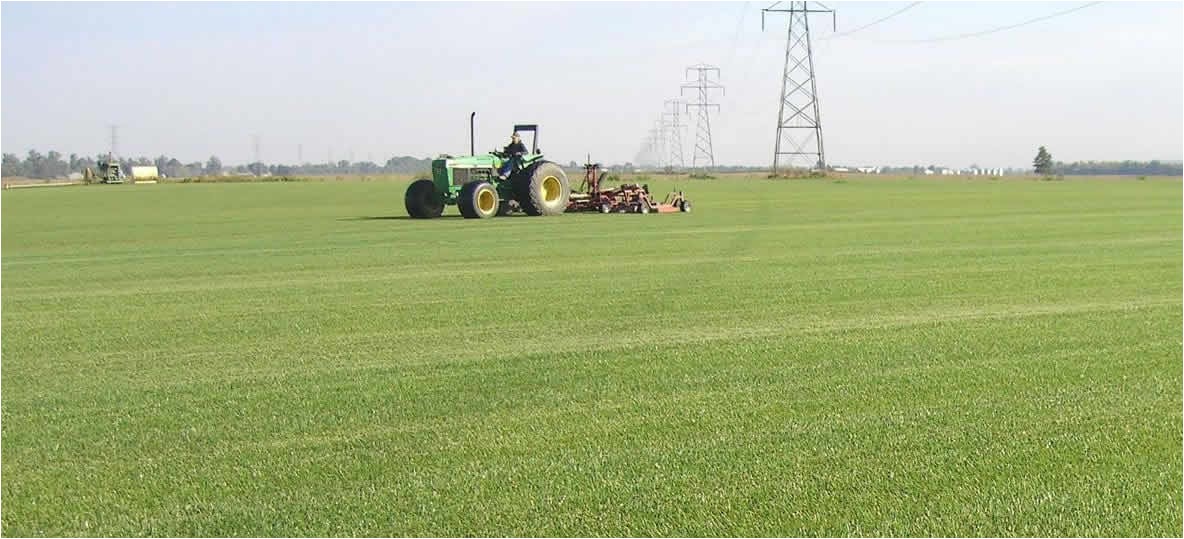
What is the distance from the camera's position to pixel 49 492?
171 inches

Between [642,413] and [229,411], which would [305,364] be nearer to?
[229,411]

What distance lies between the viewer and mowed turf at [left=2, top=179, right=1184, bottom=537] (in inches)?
162

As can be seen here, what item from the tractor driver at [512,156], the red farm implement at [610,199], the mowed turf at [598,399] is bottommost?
the mowed turf at [598,399]

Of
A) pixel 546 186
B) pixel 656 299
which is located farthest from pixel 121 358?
pixel 546 186

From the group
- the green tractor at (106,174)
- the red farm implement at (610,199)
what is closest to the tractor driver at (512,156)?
the red farm implement at (610,199)

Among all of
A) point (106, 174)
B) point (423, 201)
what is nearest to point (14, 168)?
point (106, 174)

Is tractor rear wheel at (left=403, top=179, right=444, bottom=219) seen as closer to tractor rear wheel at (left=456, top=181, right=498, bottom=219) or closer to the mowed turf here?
tractor rear wheel at (left=456, top=181, right=498, bottom=219)

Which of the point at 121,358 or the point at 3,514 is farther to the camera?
the point at 121,358

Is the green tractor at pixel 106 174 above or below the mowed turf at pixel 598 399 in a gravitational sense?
above

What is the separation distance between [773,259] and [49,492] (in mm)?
9377

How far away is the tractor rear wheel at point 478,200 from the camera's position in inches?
838

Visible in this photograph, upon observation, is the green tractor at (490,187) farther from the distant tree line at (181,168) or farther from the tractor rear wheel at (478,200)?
the distant tree line at (181,168)

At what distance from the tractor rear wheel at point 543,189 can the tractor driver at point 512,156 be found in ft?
0.79

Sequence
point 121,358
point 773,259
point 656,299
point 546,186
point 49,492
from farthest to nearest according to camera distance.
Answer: point 546,186
point 773,259
point 656,299
point 121,358
point 49,492
